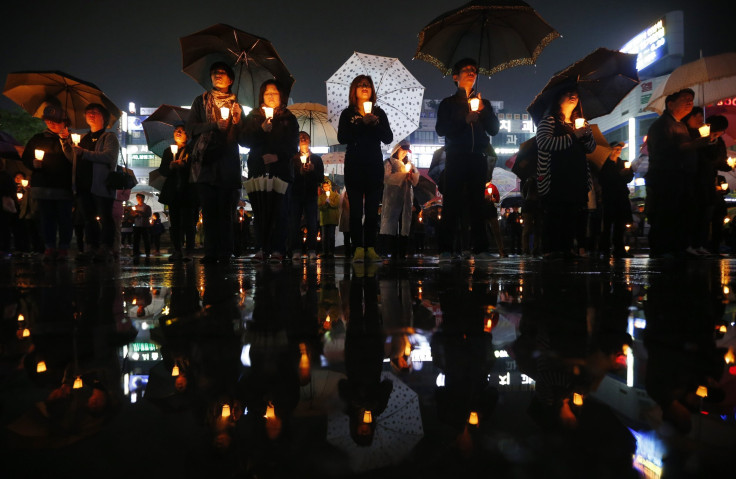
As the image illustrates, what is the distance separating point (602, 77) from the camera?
6488 millimetres

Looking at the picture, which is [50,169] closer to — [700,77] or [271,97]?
[271,97]

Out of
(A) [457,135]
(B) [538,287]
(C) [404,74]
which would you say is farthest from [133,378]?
(C) [404,74]

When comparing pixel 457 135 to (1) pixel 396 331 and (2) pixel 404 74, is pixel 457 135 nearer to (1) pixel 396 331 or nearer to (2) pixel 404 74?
(2) pixel 404 74

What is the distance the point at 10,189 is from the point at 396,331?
8.85 meters

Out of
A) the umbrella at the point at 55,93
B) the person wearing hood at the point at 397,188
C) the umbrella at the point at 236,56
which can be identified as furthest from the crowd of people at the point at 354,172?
the umbrella at the point at 55,93

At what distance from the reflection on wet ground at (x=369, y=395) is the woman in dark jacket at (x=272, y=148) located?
3413 millimetres

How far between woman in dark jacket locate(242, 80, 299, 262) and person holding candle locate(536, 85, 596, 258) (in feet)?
7.89

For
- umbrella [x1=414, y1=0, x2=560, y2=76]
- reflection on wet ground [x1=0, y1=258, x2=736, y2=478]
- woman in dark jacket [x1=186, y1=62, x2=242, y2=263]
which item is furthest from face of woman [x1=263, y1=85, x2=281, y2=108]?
reflection on wet ground [x1=0, y1=258, x2=736, y2=478]

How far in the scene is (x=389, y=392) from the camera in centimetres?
51

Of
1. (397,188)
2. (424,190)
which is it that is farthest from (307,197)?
(424,190)

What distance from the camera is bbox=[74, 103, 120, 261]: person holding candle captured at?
5375mm

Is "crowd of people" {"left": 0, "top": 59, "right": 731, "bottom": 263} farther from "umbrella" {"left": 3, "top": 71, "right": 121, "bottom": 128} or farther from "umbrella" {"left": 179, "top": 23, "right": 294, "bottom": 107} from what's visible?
"umbrella" {"left": 3, "top": 71, "right": 121, "bottom": 128}


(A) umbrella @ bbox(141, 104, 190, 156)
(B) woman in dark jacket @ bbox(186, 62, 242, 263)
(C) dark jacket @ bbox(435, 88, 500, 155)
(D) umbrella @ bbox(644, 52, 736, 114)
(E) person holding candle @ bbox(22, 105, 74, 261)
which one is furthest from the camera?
(A) umbrella @ bbox(141, 104, 190, 156)

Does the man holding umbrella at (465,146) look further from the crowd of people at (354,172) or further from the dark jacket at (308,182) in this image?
the dark jacket at (308,182)
